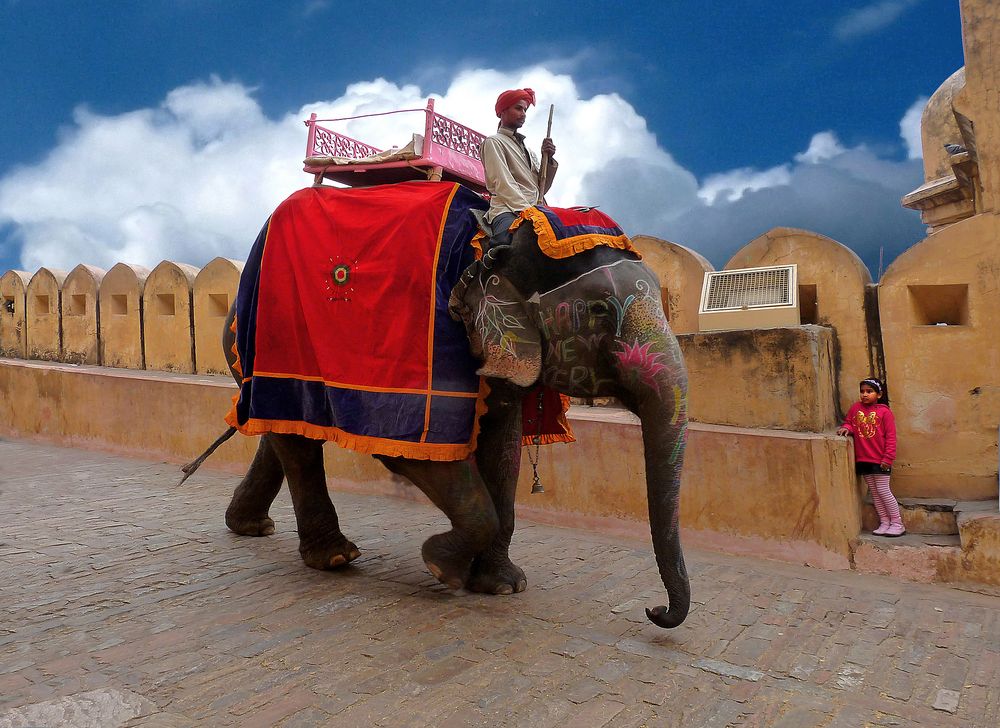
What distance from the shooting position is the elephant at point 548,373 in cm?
334

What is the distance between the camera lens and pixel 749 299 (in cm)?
555

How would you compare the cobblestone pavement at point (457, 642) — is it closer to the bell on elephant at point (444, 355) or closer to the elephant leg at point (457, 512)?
the elephant leg at point (457, 512)

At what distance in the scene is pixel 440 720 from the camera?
2.68 m

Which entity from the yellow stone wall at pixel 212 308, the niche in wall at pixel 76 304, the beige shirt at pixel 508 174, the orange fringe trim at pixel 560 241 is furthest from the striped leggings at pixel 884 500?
the niche in wall at pixel 76 304

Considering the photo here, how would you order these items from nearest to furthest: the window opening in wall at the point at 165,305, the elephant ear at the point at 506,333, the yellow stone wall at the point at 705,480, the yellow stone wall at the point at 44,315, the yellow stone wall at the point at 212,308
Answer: the elephant ear at the point at 506,333, the yellow stone wall at the point at 705,480, the yellow stone wall at the point at 212,308, the window opening in wall at the point at 165,305, the yellow stone wall at the point at 44,315

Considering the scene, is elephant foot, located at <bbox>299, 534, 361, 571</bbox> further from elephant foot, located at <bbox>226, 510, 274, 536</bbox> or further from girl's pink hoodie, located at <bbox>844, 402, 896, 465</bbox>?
girl's pink hoodie, located at <bbox>844, 402, 896, 465</bbox>

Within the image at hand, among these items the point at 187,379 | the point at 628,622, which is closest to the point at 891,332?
the point at 628,622

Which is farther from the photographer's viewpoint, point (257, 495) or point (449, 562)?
point (257, 495)

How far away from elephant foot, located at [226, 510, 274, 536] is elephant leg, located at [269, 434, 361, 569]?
0.92 m

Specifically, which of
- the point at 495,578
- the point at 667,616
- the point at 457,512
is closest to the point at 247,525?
the point at 495,578

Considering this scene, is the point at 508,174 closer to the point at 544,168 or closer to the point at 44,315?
the point at 544,168

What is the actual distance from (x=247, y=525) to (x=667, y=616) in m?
3.29

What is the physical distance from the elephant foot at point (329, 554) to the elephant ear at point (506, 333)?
1.62 m

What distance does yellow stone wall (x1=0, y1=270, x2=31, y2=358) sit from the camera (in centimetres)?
1120
